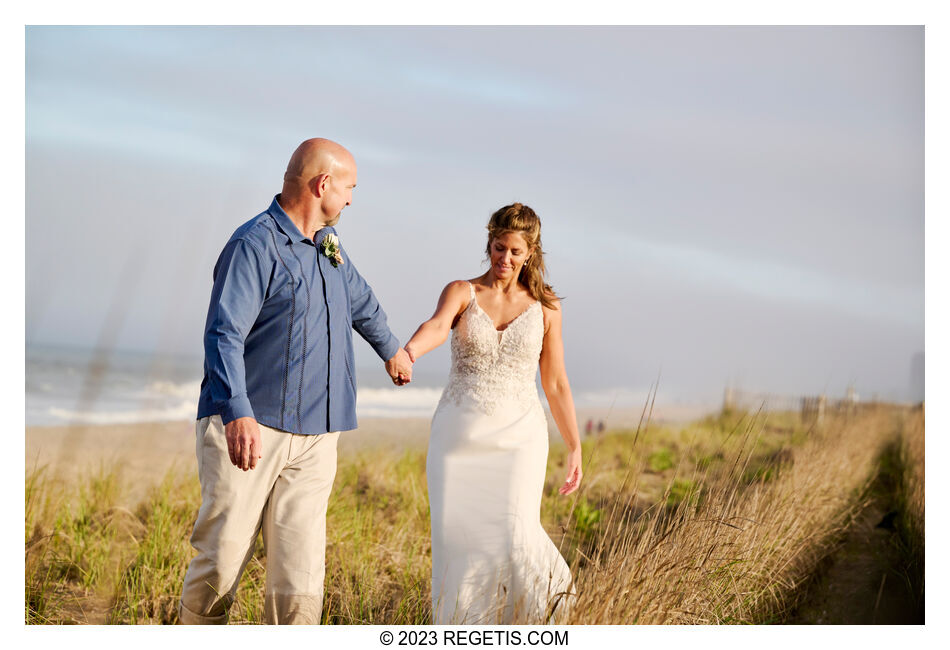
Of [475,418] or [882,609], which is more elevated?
[475,418]

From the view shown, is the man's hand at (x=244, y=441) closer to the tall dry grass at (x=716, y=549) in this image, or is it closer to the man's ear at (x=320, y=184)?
the man's ear at (x=320, y=184)

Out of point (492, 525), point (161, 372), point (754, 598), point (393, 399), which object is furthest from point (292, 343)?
point (393, 399)

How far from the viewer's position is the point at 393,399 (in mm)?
17109

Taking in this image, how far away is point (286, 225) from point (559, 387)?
58.0 inches

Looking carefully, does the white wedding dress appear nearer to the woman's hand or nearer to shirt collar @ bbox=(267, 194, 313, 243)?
the woman's hand

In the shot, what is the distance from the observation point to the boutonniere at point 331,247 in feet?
10.2

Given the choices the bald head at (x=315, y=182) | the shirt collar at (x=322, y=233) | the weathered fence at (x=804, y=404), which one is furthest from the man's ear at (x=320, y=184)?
the weathered fence at (x=804, y=404)

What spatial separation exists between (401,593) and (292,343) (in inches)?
69.0

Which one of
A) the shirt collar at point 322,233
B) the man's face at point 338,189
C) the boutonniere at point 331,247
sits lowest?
the boutonniere at point 331,247

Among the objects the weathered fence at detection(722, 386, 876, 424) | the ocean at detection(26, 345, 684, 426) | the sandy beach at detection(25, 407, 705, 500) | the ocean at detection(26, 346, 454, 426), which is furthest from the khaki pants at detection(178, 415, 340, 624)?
the ocean at detection(26, 345, 684, 426)

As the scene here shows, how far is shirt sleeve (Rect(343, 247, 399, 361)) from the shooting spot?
11.0 feet

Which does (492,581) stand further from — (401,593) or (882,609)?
(882,609)

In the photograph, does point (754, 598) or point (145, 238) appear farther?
point (754, 598)

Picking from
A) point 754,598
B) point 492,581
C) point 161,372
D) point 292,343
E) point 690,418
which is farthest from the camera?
point 690,418
